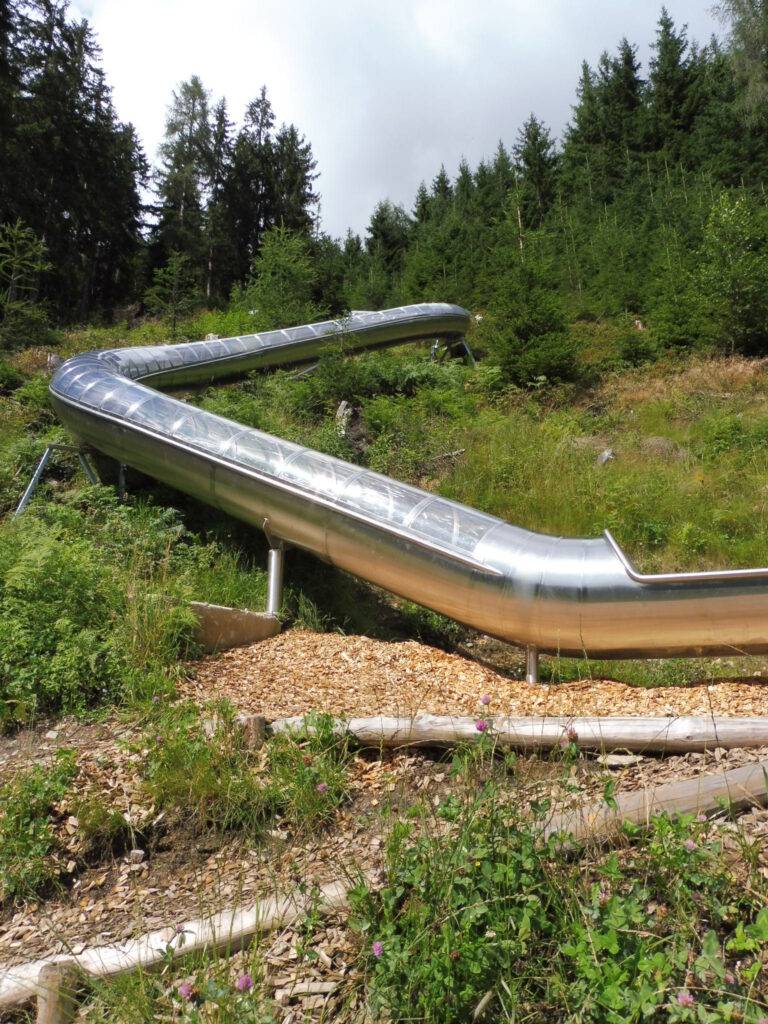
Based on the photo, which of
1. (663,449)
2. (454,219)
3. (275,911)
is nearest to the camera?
(275,911)

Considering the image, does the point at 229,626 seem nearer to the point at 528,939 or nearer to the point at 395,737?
the point at 395,737

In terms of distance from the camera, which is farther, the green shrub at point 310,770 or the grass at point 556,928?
the green shrub at point 310,770

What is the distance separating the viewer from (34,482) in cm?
767

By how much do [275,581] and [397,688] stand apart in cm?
188

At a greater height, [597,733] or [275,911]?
[597,733]

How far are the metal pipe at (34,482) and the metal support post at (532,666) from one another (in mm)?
5132

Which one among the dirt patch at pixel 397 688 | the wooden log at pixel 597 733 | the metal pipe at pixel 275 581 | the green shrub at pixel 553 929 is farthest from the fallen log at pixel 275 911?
the metal pipe at pixel 275 581

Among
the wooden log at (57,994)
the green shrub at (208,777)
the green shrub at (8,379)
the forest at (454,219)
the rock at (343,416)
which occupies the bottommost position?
the wooden log at (57,994)

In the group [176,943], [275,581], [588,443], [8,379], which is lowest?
[176,943]

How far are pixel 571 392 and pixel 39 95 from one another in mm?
26422

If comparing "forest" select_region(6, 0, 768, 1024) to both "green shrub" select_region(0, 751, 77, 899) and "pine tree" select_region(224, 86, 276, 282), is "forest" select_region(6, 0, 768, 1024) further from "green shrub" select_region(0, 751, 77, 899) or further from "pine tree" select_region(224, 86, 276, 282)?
"pine tree" select_region(224, 86, 276, 282)

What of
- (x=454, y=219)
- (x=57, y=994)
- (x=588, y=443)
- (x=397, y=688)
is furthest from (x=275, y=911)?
(x=454, y=219)

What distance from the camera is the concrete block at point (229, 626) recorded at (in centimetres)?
511

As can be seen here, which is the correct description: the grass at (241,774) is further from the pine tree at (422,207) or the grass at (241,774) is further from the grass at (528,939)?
the pine tree at (422,207)
